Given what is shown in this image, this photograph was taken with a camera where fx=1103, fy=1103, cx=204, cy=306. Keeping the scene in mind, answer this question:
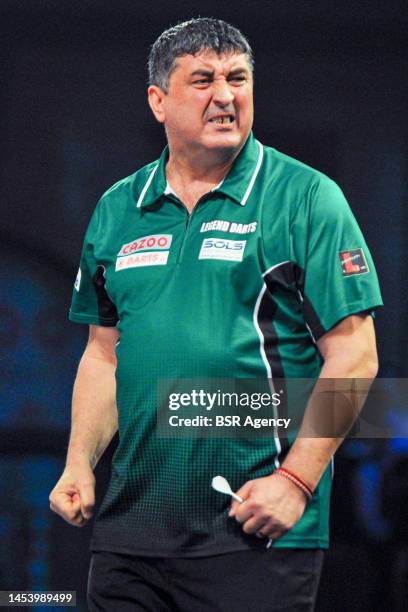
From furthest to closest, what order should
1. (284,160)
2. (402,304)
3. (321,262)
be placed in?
(402,304) → (284,160) → (321,262)

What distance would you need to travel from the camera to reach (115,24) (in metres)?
3.41

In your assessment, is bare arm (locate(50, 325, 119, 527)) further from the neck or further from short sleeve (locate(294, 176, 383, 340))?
short sleeve (locate(294, 176, 383, 340))

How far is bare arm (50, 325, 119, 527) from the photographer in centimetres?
238

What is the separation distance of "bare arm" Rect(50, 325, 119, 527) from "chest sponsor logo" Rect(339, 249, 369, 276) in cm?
65

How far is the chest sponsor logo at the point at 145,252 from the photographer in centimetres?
238

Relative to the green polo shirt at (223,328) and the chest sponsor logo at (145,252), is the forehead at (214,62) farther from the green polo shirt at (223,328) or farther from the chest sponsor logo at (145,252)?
the chest sponsor logo at (145,252)

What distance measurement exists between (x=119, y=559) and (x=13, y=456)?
1183mm

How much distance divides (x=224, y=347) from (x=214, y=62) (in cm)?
66

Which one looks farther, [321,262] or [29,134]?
[29,134]

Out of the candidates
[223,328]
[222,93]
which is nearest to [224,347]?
[223,328]

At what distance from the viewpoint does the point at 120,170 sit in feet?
11.2

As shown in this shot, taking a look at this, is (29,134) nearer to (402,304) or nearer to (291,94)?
(291,94)

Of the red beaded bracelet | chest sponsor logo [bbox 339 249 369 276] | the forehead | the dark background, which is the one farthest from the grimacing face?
the dark background

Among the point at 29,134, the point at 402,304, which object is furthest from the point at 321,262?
the point at 29,134
